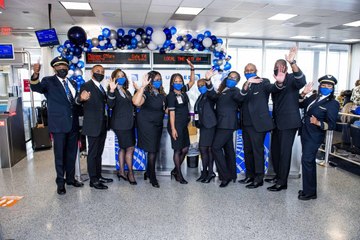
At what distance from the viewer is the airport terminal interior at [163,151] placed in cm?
279

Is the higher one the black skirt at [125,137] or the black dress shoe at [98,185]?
the black skirt at [125,137]

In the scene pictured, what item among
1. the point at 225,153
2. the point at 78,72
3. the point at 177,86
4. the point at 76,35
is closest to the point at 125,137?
the point at 177,86

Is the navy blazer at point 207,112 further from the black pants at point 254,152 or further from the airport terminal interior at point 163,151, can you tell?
the black pants at point 254,152

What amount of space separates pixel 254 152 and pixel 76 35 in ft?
15.4

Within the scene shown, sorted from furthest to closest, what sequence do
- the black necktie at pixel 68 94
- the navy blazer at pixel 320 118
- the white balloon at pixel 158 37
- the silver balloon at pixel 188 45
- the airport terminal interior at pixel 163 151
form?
the silver balloon at pixel 188 45
the white balloon at pixel 158 37
the black necktie at pixel 68 94
the navy blazer at pixel 320 118
the airport terminal interior at pixel 163 151

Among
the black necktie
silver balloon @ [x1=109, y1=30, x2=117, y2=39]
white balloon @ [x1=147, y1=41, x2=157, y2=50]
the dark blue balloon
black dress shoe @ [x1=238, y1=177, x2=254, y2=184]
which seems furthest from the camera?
white balloon @ [x1=147, y1=41, x2=157, y2=50]

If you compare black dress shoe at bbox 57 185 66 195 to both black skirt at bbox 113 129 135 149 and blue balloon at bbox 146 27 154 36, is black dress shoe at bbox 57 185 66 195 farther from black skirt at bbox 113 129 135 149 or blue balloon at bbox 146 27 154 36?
blue balloon at bbox 146 27 154 36

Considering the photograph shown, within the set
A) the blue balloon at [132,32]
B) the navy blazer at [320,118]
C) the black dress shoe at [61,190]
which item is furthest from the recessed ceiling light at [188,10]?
the black dress shoe at [61,190]

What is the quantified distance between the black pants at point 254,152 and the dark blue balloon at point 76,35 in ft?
14.5

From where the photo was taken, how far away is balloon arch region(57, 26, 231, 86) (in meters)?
6.69

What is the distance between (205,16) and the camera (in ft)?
21.1

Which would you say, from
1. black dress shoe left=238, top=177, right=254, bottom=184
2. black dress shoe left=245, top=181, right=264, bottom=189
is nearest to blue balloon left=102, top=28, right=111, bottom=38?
black dress shoe left=238, top=177, right=254, bottom=184

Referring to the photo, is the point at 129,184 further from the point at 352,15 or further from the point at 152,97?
the point at 352,15

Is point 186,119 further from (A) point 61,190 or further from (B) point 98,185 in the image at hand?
(A) point 61,190
